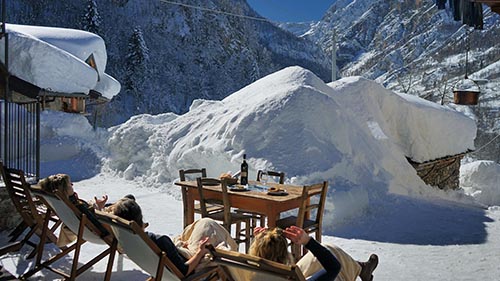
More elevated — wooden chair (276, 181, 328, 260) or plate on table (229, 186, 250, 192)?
plate on table (229, 186, 250, 192)

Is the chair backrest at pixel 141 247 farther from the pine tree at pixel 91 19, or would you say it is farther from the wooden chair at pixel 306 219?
the pine tree at pixel 91 19

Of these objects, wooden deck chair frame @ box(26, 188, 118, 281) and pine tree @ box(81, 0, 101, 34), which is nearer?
wooden deck chair frame @ box(26, 188, 118, 281)

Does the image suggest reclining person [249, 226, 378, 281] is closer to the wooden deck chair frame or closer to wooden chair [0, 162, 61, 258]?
the wooden deck chair frame

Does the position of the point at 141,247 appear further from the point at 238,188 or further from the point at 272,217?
the point at 238,188

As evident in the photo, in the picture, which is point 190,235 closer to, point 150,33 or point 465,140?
point 465,140

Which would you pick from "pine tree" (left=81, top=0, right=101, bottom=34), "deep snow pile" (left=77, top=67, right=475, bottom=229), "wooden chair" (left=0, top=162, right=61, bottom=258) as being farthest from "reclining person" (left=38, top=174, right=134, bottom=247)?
"pine tree" (left=81, top=0, right=101, bottom=34)

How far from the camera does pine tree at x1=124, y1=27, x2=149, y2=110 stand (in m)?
39.0

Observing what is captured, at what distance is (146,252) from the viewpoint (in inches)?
125

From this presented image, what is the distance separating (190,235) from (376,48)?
142m

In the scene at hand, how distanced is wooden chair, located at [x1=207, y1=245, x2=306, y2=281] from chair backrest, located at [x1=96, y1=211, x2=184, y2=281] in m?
0.46

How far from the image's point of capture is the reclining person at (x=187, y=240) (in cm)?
321

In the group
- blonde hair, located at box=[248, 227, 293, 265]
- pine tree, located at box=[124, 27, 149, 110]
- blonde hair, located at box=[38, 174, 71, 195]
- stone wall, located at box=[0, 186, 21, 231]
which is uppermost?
pine tree, located at box=[124, 27, 149, 110]

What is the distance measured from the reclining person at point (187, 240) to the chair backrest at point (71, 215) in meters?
0.48

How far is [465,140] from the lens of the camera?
12883 mm
